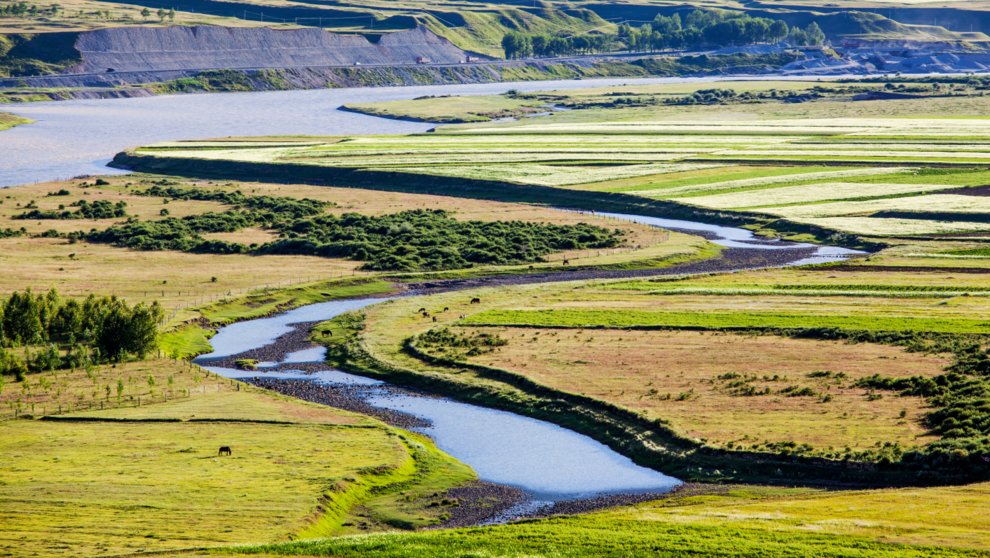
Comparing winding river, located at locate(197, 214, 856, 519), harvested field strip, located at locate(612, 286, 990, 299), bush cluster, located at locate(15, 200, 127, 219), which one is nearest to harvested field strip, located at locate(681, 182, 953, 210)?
harvested field strip, located at locate(612, 286, 990, 299)

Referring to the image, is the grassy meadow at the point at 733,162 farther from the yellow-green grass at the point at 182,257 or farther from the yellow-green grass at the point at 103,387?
the yellow-green grass at the point at 103,387

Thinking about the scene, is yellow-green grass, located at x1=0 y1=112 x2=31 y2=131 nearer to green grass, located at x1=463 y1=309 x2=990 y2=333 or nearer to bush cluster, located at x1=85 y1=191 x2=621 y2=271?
bush cluster, located at x1=85 y1=191 x2=621 y2=271

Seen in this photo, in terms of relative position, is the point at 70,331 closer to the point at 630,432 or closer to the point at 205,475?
the point at 205,475

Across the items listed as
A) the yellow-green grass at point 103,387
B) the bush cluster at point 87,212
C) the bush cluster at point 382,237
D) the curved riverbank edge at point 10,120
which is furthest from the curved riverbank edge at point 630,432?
the curved riverbank edge at point 10,120

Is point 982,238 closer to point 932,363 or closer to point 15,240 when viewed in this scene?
point 932,363

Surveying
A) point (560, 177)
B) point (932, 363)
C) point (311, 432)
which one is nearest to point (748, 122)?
point (560, 177)
